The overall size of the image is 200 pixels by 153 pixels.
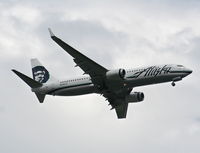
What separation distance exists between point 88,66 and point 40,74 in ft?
48.7

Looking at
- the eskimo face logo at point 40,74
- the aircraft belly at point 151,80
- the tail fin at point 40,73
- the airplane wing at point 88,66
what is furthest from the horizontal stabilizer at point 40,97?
the aircraft belly at point 151,80

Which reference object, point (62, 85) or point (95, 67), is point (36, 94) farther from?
point (95, 67)

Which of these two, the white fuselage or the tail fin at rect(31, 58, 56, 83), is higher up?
the tail fin at rect(31, 58, 56, 83)

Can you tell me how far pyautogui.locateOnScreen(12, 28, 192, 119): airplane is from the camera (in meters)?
84.6

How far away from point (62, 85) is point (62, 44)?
1159cm

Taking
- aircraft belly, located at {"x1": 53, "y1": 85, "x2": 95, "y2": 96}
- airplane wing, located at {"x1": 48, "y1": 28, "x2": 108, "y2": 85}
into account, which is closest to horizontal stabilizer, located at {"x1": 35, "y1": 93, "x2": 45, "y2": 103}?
aircraft belly, located at {"x1": 53, "y1": 85, "x2": 95, "y2": 96}

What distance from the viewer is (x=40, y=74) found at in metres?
99.1

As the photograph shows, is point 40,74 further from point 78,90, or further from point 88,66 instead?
point 88,66

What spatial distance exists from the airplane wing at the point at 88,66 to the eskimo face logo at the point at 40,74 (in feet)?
40.2

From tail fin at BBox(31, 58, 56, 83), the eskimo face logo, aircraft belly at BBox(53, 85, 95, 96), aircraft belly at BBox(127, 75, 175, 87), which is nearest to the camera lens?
aircraft belly at BBox(127, 75, 175, 87)

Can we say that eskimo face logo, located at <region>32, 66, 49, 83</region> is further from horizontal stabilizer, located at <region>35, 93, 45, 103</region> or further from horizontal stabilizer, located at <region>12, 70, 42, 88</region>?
horizontal stabilizer, located at <region>35, 93, 45, 103</region>

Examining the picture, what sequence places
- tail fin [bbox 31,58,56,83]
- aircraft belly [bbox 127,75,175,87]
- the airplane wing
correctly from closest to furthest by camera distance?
the airplane wing < aircraft belly [bbox 127,75,175,87] < tail fin [bbox 31,58,56,83]

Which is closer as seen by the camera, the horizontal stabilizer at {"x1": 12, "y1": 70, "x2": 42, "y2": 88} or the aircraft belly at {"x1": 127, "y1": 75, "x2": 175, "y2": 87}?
the aircraft belly at {"x1": 127, "y1": 75, "x2": 175, "y2": 87}

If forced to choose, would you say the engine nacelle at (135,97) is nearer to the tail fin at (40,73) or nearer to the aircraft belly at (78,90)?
the aircraft belly at (78,90)
